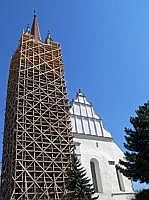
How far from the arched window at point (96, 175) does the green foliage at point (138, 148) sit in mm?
7049

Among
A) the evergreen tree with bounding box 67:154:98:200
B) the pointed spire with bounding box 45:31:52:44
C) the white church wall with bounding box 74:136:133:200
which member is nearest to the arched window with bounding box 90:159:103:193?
the white church wall with bounding box 74:136:133:200

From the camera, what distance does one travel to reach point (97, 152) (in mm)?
23094

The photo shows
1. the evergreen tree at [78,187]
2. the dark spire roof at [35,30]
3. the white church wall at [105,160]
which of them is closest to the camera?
the evergreen tree at [78,187]

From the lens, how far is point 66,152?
21.4 metres

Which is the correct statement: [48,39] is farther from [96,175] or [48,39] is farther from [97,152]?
[96,175]

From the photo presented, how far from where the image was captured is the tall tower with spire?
750 inches

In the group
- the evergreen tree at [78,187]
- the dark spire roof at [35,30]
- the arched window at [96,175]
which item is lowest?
the evergreen tree at [78,187]

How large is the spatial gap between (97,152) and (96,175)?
1.90 metres

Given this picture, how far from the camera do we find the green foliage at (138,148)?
13.5 m

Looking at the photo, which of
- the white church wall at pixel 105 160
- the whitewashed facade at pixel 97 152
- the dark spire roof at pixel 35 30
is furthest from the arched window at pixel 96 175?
the dark spire roof at pixel 35 30

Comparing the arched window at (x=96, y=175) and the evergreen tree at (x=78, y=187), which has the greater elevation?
the arched window at (x=96, y=175)

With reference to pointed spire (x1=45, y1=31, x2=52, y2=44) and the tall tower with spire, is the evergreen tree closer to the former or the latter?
the tall tower with spire

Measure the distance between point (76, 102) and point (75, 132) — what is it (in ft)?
11.4

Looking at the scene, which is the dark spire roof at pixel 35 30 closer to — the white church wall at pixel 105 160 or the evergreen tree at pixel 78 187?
the white church wall at pixel 105 160
